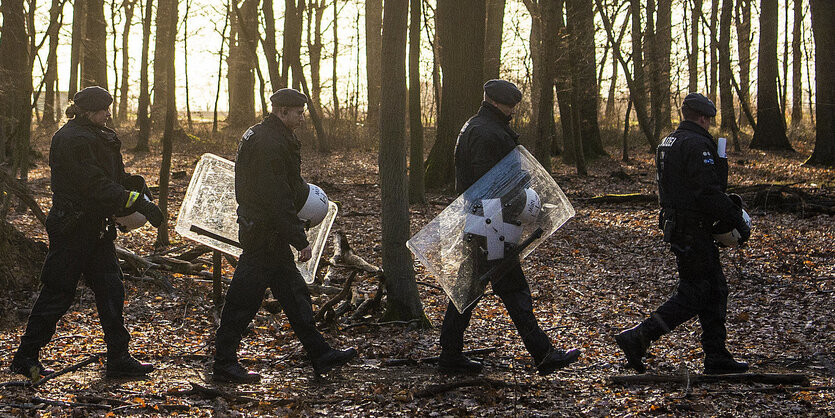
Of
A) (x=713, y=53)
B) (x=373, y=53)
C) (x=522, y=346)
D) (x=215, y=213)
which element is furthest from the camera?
(x=713, y=53)

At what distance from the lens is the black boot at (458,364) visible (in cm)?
577

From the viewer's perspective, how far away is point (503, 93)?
568 centimetres

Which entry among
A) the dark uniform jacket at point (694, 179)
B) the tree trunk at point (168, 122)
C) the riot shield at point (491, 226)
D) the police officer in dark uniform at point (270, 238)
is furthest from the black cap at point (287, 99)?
the tree trunk at point (168, 122)

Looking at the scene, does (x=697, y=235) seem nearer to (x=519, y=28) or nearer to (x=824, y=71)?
(x=824, y=71)

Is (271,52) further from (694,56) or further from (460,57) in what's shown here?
(694,56)

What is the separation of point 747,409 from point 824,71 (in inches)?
576

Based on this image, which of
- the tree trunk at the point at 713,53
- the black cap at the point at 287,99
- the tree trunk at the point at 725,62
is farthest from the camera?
the tree trunk at the point at 713,53

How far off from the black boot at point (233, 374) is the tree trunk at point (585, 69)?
14.3 metres

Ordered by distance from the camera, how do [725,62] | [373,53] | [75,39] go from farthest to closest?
1. [373,53]
2. [725,62]
3. [75,39]

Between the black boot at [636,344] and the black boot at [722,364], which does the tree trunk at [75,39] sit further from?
the black boot at [722,364]

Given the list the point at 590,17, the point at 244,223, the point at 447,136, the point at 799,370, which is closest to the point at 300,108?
the point at 244,223

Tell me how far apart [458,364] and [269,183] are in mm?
1796

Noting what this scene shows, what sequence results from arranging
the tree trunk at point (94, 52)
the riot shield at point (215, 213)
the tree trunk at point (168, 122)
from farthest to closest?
1. the tree trunk at point (94, 52)
2. the tree trunk at point (168, 122)
3. the riot shield at point (215, 213)

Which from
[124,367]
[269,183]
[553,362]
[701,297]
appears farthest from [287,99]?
[701,297]
